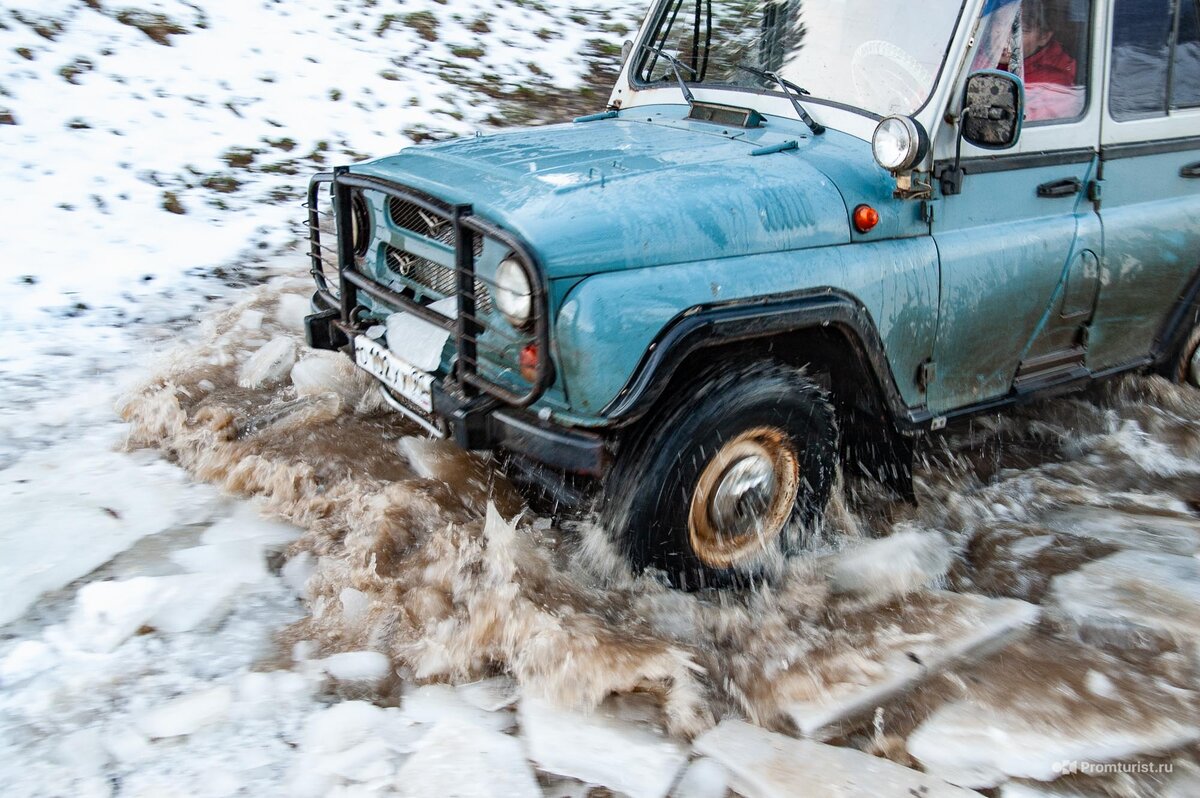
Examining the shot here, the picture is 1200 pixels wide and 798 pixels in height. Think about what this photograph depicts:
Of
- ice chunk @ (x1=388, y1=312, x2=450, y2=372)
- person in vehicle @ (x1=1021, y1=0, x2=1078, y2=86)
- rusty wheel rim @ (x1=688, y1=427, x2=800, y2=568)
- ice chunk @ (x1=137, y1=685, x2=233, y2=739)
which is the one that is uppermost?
person in vehicle @ (x1=1021, y1=0, x2=1078, y2=86)

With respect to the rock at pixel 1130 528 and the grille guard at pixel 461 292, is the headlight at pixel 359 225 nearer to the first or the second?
the grille guard at pixel 461 292

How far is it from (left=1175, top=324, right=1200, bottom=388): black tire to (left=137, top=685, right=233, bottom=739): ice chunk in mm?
4194

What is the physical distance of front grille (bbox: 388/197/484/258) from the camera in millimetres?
3150

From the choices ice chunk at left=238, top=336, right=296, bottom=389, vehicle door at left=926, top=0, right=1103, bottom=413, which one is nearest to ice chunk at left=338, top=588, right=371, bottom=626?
ice chunk at left=238, top=336, right=296, bottom=389

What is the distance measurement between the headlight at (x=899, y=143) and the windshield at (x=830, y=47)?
302mm

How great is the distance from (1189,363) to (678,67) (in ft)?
8.91

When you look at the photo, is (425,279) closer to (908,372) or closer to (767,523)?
(767,523)

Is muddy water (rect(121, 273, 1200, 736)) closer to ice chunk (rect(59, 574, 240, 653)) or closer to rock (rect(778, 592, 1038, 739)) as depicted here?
rock (rect(778, 592, 1038, 739))

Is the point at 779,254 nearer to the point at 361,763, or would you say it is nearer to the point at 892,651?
the point at 892,651

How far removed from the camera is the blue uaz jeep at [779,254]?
2.82 meters

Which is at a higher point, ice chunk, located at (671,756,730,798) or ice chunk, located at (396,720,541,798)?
ice chunk, located at (396,720,541,798)

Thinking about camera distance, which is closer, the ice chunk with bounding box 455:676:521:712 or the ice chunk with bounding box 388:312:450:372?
the ice chunk with bounding box 455:676:521:712

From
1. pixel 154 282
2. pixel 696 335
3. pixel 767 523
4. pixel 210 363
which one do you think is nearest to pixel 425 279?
pixel 696 335

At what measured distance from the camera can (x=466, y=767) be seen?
2527 millimetres
